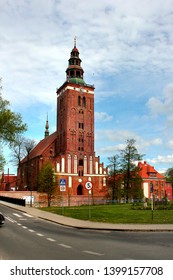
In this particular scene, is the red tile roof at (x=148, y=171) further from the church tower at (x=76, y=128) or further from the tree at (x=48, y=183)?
the tree at (x=48, y=183)

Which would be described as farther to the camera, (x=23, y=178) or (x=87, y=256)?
(x=23, y=178)

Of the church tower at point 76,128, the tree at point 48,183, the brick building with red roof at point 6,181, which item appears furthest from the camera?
the brick building with red roof at point 6,181

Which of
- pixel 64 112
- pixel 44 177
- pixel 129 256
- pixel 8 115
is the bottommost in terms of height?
pixel 129 256

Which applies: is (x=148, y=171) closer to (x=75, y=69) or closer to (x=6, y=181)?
(x=75, y=69)

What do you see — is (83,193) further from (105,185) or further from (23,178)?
(23,178)

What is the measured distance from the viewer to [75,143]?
70.7m

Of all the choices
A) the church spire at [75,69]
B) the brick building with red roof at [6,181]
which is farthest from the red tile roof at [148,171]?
the brick building with red roof at [6,181]

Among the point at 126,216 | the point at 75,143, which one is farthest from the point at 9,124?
the point at 75,143

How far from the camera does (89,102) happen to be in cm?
7419

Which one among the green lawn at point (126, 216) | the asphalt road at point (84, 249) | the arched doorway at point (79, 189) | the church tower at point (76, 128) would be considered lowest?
the green lawn at point (126, 216)

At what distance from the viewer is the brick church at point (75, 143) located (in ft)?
225

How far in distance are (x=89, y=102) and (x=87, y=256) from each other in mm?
66992

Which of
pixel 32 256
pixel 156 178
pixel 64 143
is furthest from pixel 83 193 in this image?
pixel 32 256

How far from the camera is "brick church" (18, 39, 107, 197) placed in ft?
225
